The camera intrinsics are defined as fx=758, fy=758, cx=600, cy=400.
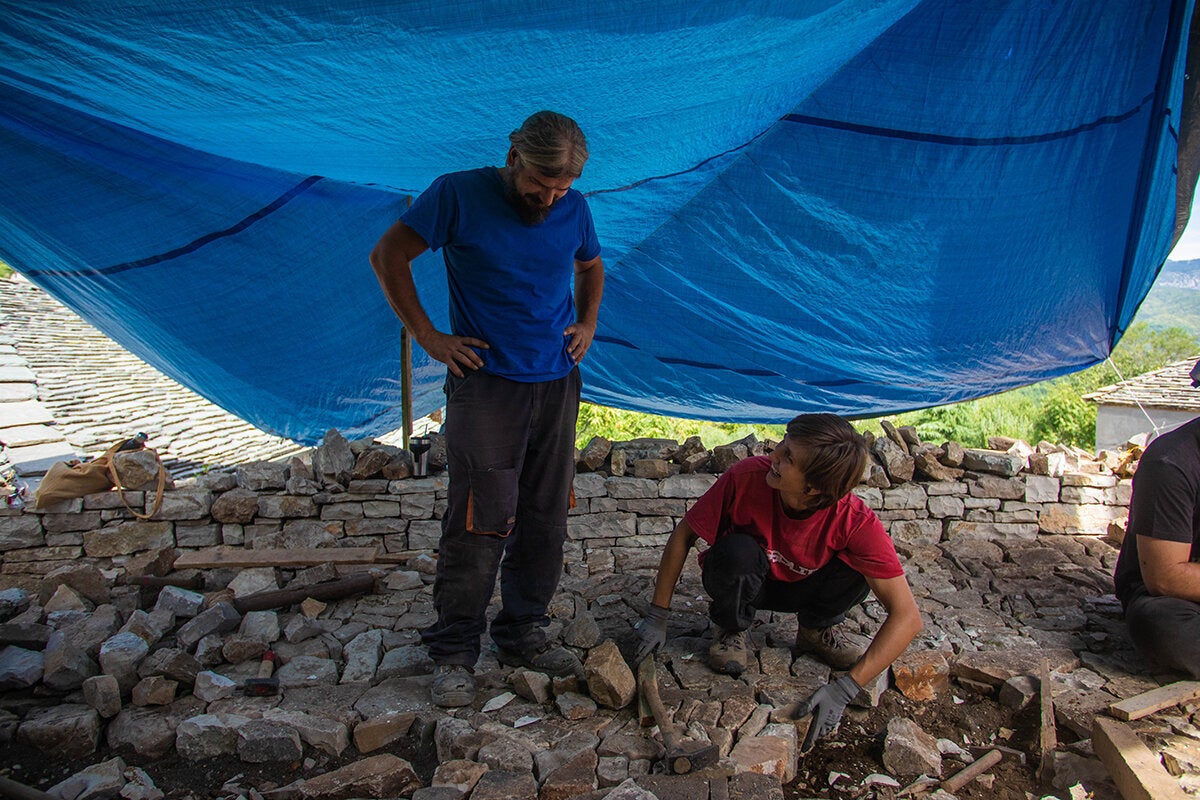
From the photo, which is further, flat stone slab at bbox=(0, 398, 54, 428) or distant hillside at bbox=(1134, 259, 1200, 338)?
distant hillside at bbox=(1134, 259, 1200, 338)

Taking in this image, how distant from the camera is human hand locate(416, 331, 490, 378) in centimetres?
228

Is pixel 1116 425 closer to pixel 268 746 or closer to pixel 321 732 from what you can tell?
pixel 321 732

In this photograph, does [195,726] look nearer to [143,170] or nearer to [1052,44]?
[143,170]

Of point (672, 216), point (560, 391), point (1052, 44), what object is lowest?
point (560, 391)

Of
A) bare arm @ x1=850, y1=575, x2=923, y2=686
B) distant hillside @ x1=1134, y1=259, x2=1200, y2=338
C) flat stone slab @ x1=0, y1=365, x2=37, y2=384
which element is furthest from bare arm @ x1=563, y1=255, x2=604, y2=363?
distant hillside @ x1=1134, y1=259, x2=1200, y2=338

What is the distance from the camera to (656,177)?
3.37m

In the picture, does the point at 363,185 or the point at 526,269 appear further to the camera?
the point at 363,185

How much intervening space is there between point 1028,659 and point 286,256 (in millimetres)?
3562

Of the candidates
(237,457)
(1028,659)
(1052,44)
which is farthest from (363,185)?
(237,457)

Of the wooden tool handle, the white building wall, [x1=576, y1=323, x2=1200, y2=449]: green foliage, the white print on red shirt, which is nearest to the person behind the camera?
the white print on red shirt

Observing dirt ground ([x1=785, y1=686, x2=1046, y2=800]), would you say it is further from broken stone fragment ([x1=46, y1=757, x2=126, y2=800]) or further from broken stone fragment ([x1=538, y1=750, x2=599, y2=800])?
broken stone fragment ([x1=46, y1=757, x2=126, y2=800])

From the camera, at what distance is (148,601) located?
3.20m

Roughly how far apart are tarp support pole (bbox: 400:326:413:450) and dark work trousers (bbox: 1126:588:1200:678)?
137 inches

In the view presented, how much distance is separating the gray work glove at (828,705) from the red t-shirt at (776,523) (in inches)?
13.9
